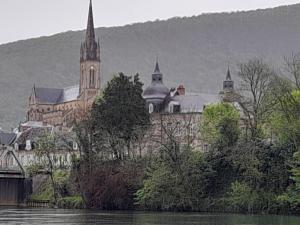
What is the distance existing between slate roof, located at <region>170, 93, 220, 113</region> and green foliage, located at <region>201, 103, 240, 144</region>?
33009 millimetres

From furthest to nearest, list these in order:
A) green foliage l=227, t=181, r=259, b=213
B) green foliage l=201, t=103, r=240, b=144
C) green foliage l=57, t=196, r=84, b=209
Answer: green foliage l=57, t=196, r=84, b=209 < green foliage l=201, t=103, r=240, b=144 < green foliage l=227, t=181, r=259, b=213

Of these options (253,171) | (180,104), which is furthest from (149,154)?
(180,104)

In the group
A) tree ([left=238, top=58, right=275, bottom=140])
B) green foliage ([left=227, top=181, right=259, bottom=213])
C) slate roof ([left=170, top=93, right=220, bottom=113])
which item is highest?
slate roof ([left=170, top=93, right=220, bottom=113])

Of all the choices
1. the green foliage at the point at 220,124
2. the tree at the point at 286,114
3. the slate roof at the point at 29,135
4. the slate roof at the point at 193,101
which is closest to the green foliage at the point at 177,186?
the green foliage at the point at 220,124

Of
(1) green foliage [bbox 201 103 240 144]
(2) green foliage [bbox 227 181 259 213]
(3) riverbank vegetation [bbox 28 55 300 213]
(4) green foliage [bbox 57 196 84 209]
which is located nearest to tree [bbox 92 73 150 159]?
(3) riverbank vegetation [bbox 28 55 300 213]

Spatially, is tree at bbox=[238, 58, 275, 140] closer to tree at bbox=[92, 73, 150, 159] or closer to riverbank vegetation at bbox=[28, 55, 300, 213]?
riverbank vegetation at bbox=[28, 55, 300, 213]

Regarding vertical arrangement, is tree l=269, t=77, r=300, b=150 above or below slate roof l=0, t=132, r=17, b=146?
below

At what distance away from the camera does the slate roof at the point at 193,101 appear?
140 m

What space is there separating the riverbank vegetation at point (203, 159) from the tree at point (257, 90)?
123 mm

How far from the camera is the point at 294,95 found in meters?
84.6

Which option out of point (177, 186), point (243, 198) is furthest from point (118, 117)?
point (243, 198)

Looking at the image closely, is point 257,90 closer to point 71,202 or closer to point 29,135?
point 71,202

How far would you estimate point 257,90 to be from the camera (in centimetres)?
9525

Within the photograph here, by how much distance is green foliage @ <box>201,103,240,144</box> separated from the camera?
88.2 m
